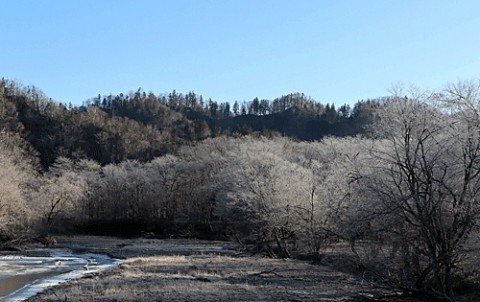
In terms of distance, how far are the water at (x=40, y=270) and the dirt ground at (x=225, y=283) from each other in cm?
189

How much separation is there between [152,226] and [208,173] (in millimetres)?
13022

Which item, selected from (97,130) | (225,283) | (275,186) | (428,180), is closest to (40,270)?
(225,283)

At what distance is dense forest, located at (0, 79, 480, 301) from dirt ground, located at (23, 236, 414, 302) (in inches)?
94.2

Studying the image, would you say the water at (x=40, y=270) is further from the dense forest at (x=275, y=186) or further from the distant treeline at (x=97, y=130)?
the distant treeline at (x=97, y=130)

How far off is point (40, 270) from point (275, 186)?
21.2 m

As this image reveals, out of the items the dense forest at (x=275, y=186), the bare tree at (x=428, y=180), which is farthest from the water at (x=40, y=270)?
the bare tree at (x=428, y=180)

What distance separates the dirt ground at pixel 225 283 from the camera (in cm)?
2500

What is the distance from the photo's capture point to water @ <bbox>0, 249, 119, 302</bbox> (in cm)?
3041

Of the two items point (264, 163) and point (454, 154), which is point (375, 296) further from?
point (264, 163)

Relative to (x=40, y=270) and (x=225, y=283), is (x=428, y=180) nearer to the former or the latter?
(x=225, y=283)

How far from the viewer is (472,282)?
2506 cm

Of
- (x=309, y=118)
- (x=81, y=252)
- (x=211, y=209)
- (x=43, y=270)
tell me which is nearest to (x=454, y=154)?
(x=43, y=270)

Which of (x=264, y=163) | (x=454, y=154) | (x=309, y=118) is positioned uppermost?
(x=309, y=118)

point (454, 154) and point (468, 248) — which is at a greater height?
point (454, 154)
